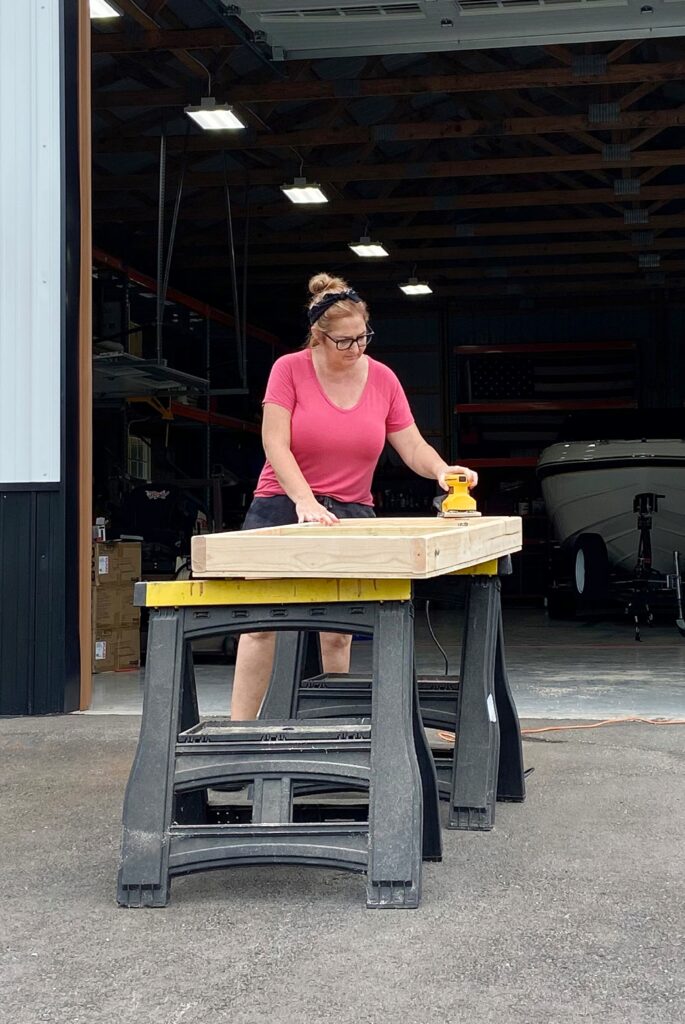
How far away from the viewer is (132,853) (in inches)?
120

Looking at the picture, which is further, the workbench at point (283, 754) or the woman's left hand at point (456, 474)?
the woman's left hand at point (456, 474)

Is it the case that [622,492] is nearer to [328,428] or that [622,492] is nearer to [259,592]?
[328,428]

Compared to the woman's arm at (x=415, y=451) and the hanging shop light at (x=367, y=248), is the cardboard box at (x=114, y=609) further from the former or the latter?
the hanging shop light at (x=367, y=248)

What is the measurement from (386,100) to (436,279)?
5794mm

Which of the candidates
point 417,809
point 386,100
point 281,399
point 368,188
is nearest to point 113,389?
point 386,100

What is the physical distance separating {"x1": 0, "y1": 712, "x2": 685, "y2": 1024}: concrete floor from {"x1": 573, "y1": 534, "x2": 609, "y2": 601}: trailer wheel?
7.73 metres

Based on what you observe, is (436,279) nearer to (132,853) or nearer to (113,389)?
(113,389)

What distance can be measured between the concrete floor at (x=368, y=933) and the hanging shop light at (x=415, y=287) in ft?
43.7

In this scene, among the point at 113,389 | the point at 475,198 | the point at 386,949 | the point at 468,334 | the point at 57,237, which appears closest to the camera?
the point at 386,949

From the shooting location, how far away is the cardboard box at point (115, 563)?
8359 millimetres

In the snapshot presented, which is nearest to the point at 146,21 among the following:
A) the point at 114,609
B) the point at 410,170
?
the point at 114,609

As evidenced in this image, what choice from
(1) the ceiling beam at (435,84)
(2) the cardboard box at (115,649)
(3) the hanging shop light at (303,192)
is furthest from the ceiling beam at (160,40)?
(2) the cardboard box at (115,649)

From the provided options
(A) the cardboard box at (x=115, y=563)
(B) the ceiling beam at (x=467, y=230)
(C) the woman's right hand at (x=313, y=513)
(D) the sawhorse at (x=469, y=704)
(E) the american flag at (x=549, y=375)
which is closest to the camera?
(C) the woman's right hand at (x=313, y=513)

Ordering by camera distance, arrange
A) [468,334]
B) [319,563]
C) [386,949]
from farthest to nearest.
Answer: [468,334] → [319,563] → [386,949]
